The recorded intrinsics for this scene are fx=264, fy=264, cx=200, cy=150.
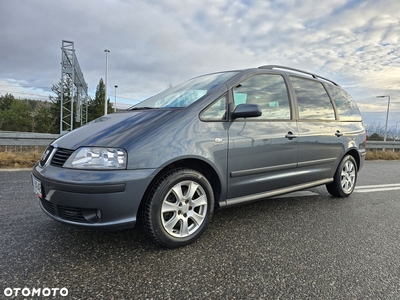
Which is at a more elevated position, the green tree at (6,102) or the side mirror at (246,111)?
the green tree at (6,102)

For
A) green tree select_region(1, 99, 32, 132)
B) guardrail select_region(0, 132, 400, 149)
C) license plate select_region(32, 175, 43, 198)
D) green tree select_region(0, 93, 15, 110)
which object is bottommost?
license plate select_region(32, 175, 43, 198)

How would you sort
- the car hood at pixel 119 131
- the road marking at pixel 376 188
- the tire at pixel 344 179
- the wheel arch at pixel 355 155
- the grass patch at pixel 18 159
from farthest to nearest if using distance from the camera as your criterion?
the grass patch at pixel 18 159, the road marking at pixel 376 188, the wheel arch at pixel 355 155, the tire at pixel 344 179, the car hood at pixel 119 131

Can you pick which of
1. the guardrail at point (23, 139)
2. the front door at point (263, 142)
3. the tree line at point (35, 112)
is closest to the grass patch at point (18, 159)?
the guardrail at point (23, 139)

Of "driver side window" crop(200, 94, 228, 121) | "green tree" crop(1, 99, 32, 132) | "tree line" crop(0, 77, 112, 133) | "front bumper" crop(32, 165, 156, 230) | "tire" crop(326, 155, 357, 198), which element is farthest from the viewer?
"green tree" crop(1, 99, 32, 132)

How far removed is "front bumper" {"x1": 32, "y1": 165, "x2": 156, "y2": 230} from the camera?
1.88 m

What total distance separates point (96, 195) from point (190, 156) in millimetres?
789

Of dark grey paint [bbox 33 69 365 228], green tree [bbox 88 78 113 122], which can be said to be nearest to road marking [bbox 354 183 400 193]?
dark grey paint [bbox 33 69 365 228]

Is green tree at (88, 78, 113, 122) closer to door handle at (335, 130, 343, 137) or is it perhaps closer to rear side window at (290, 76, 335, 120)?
rear side window at (290, 76, 335, 120)

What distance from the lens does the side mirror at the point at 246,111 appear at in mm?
2449

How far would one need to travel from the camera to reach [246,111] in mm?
2445

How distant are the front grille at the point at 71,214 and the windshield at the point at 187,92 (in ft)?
4.21

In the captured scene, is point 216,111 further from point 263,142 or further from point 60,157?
point 60,157

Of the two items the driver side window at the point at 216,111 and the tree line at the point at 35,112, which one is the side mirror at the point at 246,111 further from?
the tree line at the point at 35,112

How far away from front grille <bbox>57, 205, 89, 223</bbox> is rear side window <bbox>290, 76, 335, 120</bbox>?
8.52ft
